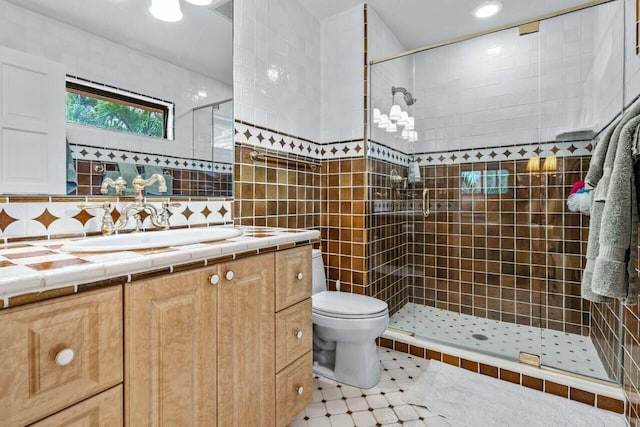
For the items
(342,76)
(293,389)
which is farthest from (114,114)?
(342,76)

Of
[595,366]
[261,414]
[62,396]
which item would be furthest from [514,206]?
[62,396]

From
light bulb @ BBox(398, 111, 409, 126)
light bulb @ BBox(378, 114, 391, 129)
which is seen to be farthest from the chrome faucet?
light bulb @ BBox(398, 111, 409, 126)

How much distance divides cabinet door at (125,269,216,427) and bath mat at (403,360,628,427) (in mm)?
1194

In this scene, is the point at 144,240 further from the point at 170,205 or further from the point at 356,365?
the point at 356,365

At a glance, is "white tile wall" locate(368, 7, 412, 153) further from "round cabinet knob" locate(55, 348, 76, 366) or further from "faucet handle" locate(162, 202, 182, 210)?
"round cabinet knob" locate(55, 348, 76, 366)

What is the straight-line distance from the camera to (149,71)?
4.80 ft

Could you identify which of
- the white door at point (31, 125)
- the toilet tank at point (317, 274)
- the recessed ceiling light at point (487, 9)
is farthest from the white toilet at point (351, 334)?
the recessed ceiling light at point (487, 9)

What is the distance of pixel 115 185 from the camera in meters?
1.33

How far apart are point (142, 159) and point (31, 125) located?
1.27 feet

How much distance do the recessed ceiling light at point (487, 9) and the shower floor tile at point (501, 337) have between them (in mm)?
2313

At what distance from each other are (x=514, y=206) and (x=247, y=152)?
1.99m

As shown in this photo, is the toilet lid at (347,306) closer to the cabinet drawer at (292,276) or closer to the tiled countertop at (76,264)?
the cabinet drawer at (292,276)

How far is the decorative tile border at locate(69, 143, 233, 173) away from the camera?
4.09 ft

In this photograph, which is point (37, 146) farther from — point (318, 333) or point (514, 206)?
point (514, 206)
